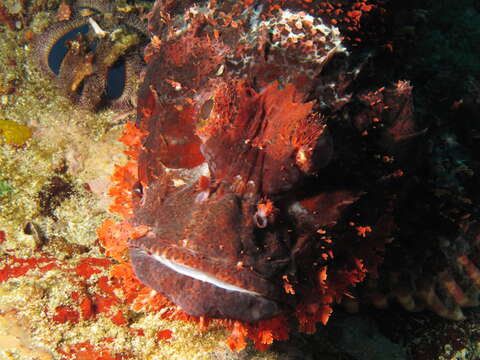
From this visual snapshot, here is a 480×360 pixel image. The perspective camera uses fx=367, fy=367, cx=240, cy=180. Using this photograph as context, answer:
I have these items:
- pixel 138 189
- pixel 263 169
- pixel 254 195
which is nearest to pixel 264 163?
pixel 263 169

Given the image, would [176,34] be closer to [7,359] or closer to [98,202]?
[98,202]

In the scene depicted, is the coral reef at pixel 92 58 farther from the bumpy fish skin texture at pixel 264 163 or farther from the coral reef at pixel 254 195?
the bumpy fish skin texture at pixel 264 163

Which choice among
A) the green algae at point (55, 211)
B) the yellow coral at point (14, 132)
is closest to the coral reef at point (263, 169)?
the green algae at point (55, 211)

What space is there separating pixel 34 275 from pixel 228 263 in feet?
8.18

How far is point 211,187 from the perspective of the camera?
8.94ft

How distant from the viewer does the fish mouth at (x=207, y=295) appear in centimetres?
248

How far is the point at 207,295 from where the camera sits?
2.48 meters

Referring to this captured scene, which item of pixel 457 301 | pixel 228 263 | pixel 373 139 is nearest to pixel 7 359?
pixel 228 263

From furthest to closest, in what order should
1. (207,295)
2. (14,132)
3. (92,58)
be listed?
(92,58), (14,132), (207,295)

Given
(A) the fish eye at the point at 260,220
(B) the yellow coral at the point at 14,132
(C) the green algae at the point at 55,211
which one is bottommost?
(C) the green algae at the point at 55,211

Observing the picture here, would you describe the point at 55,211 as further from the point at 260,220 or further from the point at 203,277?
the point at 260,220

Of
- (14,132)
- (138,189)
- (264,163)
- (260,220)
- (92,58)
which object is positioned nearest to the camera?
(260,220)

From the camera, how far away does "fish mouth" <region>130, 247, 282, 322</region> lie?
8.14ft

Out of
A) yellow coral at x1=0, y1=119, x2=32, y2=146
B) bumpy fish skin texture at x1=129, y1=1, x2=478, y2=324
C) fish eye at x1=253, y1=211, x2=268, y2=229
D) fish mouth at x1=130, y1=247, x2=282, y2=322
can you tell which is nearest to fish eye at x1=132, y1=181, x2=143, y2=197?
bumpy fish skin texture at x1=129, y1=1, x2=478, y2=324
